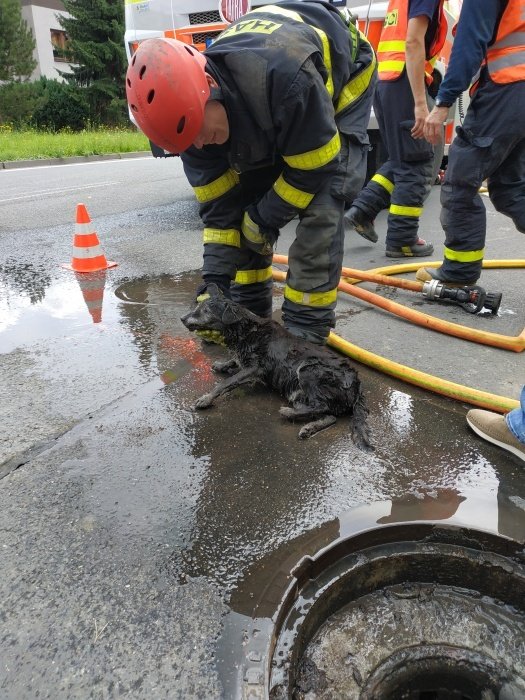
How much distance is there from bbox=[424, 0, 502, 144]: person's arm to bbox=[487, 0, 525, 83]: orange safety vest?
0.07m

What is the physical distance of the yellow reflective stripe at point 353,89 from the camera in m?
2.90

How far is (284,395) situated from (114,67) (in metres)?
32.6

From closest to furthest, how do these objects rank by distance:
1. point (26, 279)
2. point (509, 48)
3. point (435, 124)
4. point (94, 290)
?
point (509, 48)
point (435, 124)
point (94, 290)
point (26, 279)

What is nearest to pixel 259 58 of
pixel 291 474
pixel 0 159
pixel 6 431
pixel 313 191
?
pixel 313 191

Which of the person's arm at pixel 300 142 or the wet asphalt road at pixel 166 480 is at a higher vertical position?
the person's arm at pixel 300 142

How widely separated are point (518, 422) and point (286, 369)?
1.02 metres

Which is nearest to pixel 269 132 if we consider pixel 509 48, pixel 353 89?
pixel 353 89

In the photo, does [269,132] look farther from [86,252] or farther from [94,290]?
[86,252]

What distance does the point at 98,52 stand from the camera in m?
28.7

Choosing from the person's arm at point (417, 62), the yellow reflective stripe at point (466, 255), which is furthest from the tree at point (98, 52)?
the yellow reflective stripe at point (466, 255)

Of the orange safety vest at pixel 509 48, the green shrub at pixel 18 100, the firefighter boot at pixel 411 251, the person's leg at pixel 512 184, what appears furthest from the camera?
the green shrub at pixel 18 100

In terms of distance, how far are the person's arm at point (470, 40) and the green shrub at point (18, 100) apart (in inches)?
1075

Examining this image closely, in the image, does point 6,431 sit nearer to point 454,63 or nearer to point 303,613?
point 303,613

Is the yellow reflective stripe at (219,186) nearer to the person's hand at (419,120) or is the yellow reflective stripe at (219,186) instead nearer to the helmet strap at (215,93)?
the helmet strap at (215,93)
